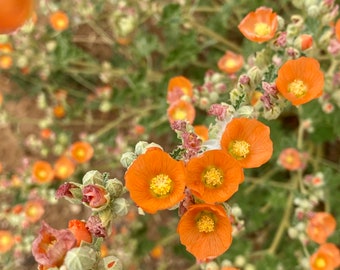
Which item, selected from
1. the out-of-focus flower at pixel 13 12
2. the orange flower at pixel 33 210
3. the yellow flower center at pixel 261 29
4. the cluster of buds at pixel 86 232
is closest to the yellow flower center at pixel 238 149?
the cluster of buds at pixel 86 232

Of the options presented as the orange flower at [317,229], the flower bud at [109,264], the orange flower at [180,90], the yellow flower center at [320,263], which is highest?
the flower bud at [109,264]

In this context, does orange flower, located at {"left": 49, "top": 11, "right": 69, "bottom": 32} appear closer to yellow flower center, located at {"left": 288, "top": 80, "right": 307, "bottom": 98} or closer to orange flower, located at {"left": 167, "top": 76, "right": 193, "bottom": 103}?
orange flower, located at {"left": 167, "top": 76, "right": 193, "bottom": 103}

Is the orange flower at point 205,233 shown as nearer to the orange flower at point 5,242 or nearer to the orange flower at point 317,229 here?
the orange flower at point 317,229

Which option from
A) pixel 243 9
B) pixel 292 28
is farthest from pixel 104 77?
pixel 292 28

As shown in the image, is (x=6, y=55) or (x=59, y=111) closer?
(x=6, y=55)

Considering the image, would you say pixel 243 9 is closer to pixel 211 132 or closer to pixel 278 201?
pixel 278 201

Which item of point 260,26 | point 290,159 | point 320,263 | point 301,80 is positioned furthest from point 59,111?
point 301,80

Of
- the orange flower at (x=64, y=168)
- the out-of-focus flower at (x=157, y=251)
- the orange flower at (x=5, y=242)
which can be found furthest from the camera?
the out-of-focus flower at (x=157, y=251)

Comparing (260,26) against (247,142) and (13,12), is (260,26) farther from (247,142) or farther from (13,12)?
(13,12)
